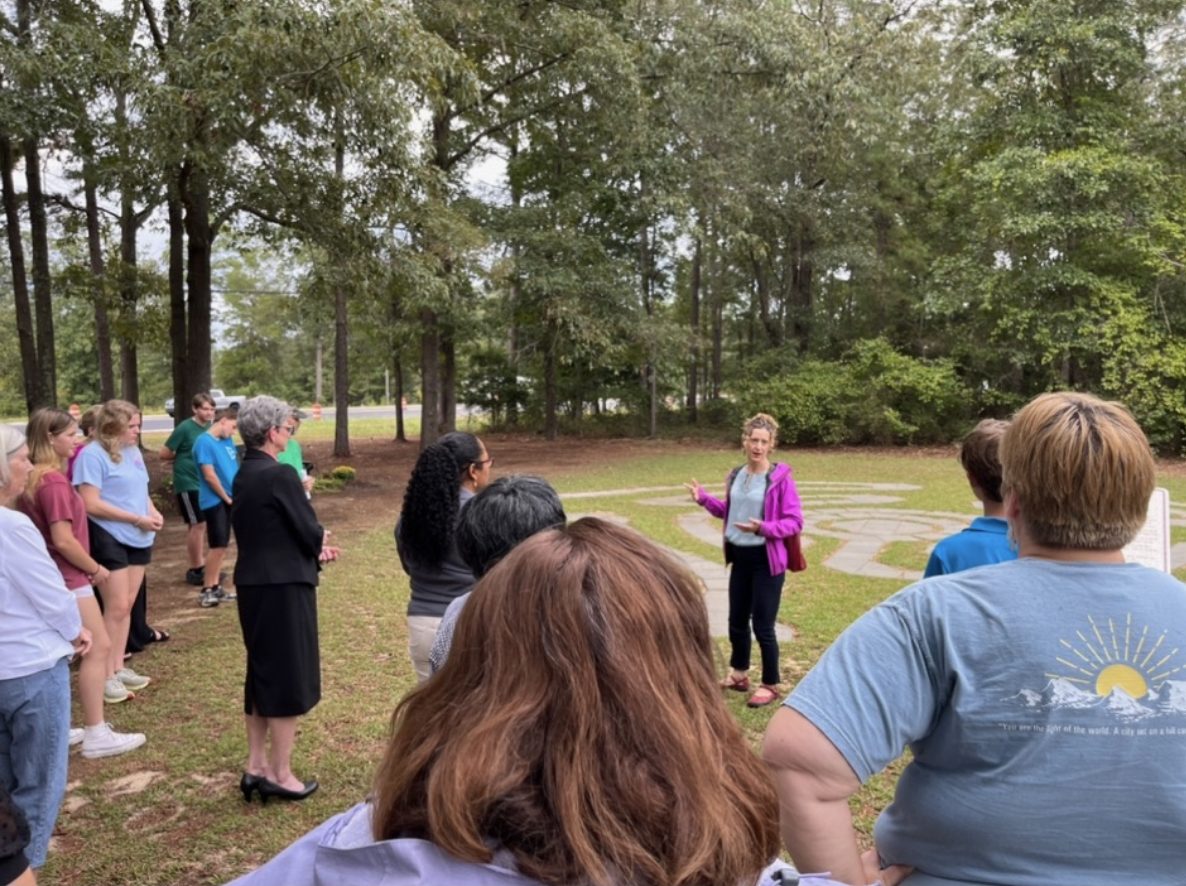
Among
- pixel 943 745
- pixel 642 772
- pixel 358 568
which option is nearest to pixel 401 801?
pixel 642 772

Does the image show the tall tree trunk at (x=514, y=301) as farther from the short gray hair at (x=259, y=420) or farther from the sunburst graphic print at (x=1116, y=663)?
the sunburst graphic print at (x=1116, y=663)

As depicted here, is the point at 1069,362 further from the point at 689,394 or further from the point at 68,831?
the point at 68,831

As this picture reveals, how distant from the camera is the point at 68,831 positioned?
134 inches

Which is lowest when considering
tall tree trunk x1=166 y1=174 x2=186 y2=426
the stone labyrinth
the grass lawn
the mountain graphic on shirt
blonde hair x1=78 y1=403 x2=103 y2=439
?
the grass lawn

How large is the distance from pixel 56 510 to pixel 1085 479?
372cm

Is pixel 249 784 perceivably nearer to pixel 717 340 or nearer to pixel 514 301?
pixel 514 301

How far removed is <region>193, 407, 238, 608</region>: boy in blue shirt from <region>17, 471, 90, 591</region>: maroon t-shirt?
260 cm

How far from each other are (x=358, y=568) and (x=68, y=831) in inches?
194

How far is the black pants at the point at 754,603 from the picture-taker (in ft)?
14.8

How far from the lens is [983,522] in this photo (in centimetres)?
246

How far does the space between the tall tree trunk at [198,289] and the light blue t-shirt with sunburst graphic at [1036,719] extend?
11.4 meters

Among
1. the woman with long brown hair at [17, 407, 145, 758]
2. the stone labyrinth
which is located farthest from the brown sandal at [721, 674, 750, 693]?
the woman with long brown hair at [17, 407, 145, 758]

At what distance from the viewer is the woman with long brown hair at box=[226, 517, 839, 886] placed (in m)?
1.00

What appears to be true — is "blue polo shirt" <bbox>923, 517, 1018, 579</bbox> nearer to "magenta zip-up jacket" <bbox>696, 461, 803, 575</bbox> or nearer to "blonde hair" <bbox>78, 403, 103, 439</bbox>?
"magenta zip-up jacket" <bbox>696, 461, 803, 575</bbox>
